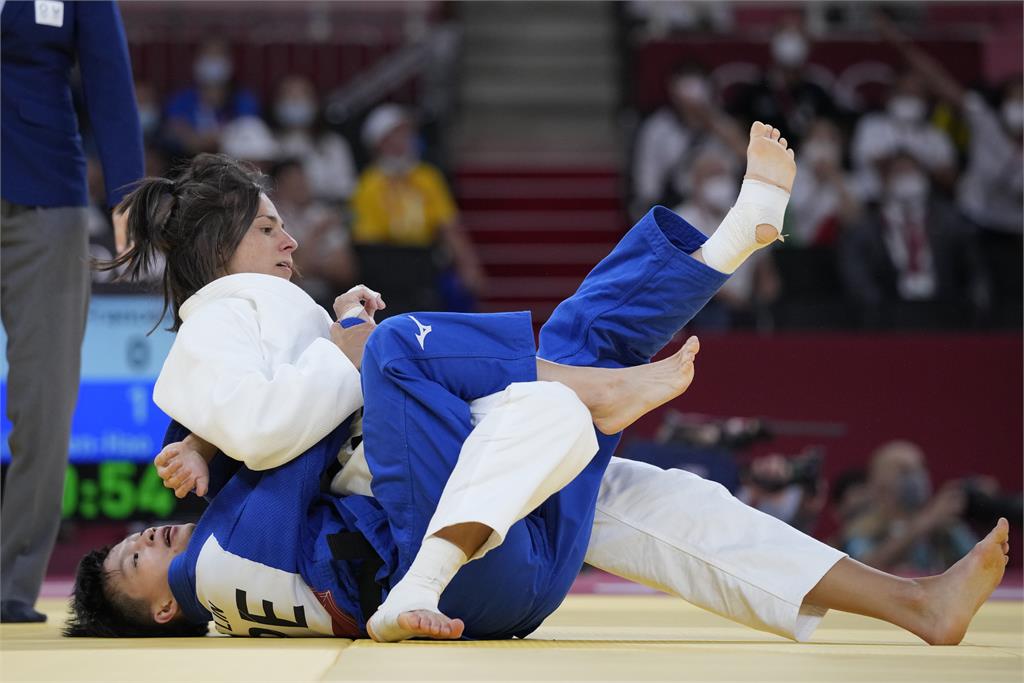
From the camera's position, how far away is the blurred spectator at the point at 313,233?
6.88m

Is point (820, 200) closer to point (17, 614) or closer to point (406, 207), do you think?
point (406, 207)


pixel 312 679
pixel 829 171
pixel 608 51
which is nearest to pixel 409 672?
pixel 312 679

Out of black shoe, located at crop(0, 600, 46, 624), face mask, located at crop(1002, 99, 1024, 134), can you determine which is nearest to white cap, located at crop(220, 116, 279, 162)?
face mask, located at crop(1002, 99, 1024, 134)

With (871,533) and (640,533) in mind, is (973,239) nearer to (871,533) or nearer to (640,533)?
(871,533)

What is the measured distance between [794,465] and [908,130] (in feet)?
12.3

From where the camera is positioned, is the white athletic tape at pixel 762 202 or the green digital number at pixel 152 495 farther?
the green digital number at pixel 152 495

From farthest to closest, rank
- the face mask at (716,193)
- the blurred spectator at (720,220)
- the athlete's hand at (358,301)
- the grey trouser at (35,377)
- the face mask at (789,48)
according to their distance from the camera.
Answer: the face mask at (789,48) < the face mask at (716,193) < the blurred spectator at (720,220) < the grey trouser at (35,377) < the athlete's hand at (358,301)

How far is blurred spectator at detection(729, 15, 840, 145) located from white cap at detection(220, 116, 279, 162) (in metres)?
2.92

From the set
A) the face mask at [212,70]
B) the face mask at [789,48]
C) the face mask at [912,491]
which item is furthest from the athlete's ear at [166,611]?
the face mask at [789,48]

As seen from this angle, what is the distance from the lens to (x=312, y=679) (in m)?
1.73

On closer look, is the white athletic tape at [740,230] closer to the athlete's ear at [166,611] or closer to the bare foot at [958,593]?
the bare foot at [958,593]

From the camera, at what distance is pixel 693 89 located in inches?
338

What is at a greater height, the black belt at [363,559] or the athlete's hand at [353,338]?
the athlete's hand at [353,338]

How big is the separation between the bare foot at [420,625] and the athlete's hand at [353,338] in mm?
527
